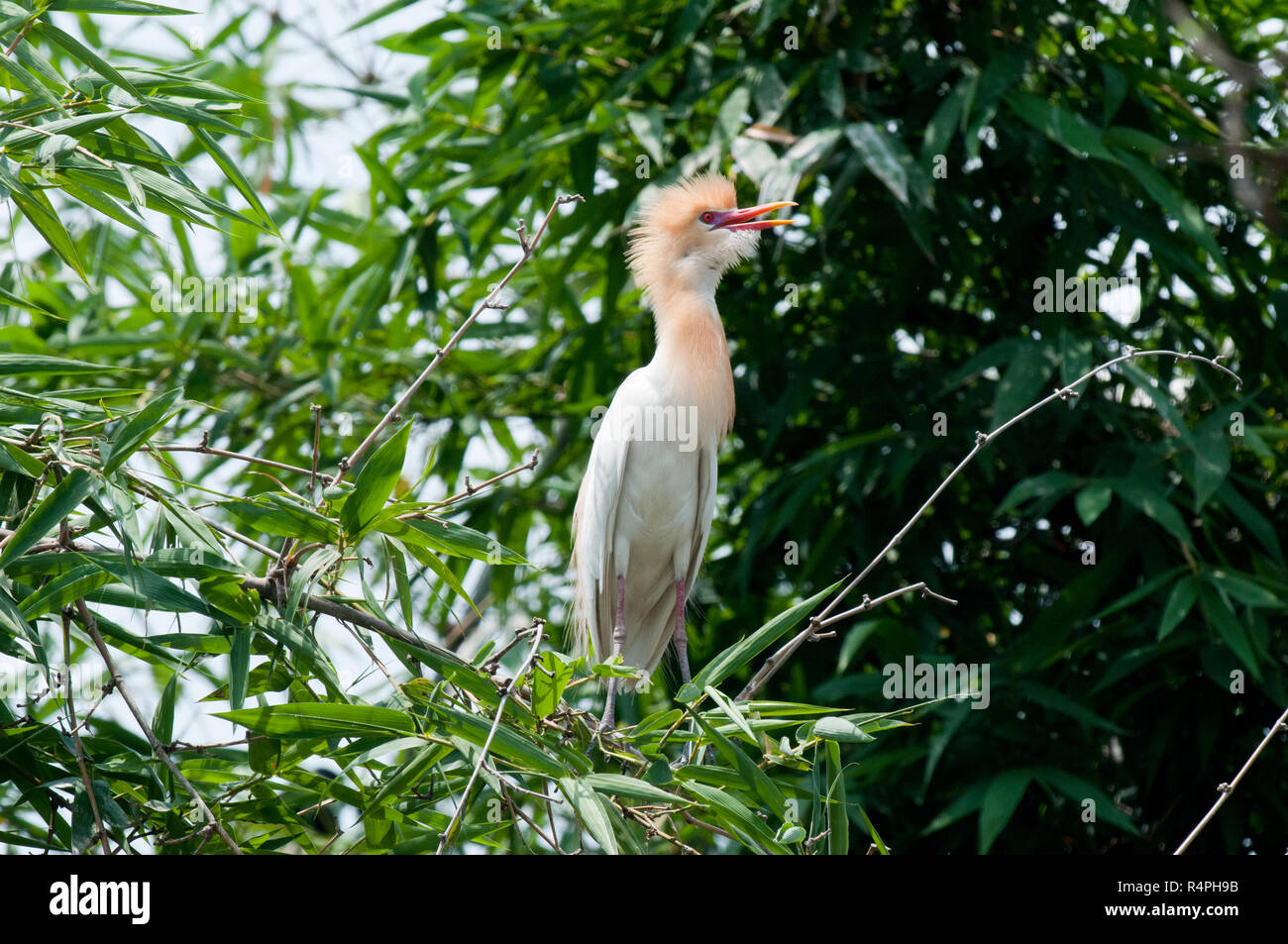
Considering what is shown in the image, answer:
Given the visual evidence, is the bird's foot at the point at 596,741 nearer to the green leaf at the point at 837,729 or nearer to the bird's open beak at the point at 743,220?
the green leaf at the point at 837,729

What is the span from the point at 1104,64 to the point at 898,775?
1.87 meters

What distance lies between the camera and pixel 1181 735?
311cm

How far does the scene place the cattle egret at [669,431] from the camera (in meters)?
2.83

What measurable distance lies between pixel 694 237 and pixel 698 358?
299 mm

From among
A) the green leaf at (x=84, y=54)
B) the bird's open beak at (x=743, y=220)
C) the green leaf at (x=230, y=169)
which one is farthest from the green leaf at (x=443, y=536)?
the bird's open beak at (x=743, y=220)

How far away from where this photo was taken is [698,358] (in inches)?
112

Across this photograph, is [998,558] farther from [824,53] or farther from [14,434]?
[14,434]

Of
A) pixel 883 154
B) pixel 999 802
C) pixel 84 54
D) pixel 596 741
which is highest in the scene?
pixel 883 154

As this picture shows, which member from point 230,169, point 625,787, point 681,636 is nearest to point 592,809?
point 625,787

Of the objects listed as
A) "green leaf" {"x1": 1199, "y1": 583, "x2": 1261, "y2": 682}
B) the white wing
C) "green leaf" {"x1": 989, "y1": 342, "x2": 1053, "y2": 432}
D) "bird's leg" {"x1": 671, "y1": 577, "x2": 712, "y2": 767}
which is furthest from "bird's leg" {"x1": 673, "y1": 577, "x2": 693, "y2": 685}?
"green leaf" {"x1": 1199, "y1": 583, "x2": 1261, "y2": 682}

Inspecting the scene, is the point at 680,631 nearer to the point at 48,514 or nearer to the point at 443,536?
the point at 443,536

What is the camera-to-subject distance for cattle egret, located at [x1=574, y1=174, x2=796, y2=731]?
283 centimetres

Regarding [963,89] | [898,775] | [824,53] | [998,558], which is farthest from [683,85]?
[898,775]

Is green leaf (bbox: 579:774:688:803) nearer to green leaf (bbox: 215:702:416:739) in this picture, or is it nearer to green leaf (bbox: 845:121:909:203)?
green leaf (bbox: 215:702:416:739)
